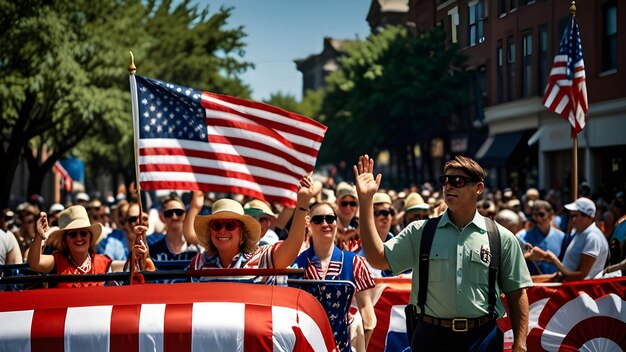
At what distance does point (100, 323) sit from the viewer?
14.7ft

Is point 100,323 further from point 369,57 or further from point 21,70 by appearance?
point 369,57

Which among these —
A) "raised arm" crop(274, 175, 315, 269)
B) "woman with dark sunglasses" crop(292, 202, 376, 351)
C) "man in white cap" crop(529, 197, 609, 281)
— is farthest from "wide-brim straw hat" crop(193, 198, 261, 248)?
"man in white cap" crop(529, 197, 609, 281)

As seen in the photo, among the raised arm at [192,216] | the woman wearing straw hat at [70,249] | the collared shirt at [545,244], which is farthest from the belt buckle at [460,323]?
the collared shirt at [545,244]

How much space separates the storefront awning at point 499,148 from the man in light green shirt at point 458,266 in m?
31.3

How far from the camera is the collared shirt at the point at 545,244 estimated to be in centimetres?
1091

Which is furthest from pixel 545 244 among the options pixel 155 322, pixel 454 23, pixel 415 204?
pixel 155 322

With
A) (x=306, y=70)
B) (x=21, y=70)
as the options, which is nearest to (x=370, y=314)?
(x=21, y=70)

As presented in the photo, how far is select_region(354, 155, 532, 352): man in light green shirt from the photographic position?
5566mm

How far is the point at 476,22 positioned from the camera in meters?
11.9

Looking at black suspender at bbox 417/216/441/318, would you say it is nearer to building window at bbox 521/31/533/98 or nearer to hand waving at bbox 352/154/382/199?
hand waving at bbox 352/154/382/199

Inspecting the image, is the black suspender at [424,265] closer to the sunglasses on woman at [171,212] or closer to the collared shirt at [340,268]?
the collared shirt at [340,268]

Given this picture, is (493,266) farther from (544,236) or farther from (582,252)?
(544,236)

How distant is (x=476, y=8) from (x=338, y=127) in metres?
51.5

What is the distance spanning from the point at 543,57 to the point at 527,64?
0.89 m
